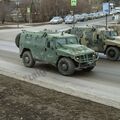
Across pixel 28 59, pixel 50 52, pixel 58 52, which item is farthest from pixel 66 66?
pixel 28 59

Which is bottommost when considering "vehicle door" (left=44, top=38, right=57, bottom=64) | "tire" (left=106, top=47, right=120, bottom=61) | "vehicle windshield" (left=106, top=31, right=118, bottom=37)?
"tire" (left=106, top=47, right=120, bottom=61)

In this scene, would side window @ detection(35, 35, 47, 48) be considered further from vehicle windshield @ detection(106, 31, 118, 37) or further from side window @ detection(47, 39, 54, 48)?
vehicle windshield @ detection(106, 31, 118, 37)

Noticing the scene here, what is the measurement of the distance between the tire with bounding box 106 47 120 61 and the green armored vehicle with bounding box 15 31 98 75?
413cm

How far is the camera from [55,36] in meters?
15.6

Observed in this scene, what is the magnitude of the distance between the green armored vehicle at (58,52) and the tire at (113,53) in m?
4.13

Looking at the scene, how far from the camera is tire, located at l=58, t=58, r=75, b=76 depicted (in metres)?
14.7

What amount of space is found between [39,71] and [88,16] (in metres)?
72.0

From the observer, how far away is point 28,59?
55.1ft

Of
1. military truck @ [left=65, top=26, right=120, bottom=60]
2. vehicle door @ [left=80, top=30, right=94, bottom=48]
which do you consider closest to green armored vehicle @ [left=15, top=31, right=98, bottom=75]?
vehicle door @ [left=80, top=30, right=94, bottom=48]

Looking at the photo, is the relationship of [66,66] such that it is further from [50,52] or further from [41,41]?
[41,41]

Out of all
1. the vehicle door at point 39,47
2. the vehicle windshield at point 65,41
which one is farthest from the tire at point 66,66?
the vehicle door at point 39,47

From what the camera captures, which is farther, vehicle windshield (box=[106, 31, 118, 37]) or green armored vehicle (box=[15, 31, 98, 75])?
vehicle windshield (box=[106, 31, 118, 37])

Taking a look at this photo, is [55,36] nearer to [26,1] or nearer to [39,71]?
[39,71]

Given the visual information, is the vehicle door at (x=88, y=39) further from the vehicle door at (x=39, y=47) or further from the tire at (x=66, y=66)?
the tire at (x=66, y=66)
